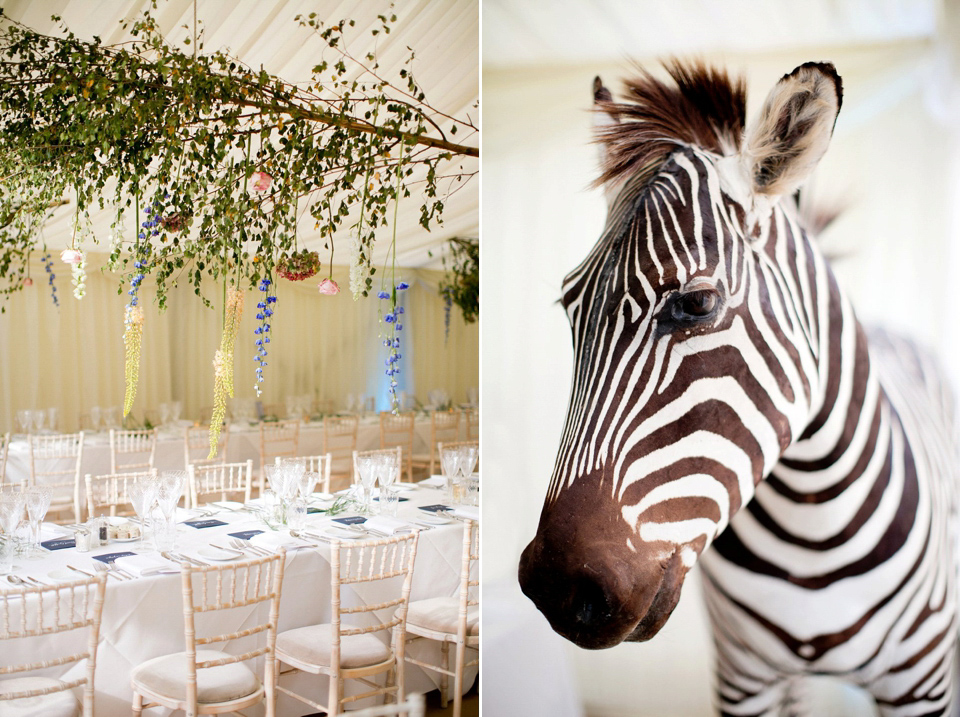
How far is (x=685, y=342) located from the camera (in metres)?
1.42

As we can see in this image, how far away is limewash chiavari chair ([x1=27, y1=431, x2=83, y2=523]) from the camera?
445 centimetres

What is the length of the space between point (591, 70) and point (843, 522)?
1.01 m

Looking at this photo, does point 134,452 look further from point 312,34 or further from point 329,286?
point 312,34

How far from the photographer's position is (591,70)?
5.16ft

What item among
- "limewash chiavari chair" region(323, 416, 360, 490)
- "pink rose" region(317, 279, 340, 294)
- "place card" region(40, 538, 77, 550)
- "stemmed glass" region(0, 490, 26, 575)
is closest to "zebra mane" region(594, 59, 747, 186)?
"pink rose" region(317, 279, 340, 294)

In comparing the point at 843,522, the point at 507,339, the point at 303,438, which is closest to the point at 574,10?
the point at 507,339

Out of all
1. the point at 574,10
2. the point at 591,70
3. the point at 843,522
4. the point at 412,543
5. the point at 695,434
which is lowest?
the point at 412,543

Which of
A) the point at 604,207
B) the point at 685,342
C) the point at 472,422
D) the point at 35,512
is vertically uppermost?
the point at 604,207

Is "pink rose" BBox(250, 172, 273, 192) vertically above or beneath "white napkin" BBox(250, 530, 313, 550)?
above

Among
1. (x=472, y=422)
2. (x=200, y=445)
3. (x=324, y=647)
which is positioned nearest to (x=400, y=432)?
(x=472, y=422)

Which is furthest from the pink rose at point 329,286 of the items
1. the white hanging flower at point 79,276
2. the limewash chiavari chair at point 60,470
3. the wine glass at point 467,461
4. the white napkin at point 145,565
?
the limewash chiavari chair at point 60,470

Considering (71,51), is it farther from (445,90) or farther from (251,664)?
(251,664)

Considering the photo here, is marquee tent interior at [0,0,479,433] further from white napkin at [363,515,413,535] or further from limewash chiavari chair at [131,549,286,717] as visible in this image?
limewash chiavari chair at [131,549,286,717]

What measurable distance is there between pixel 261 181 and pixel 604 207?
4.08ft
